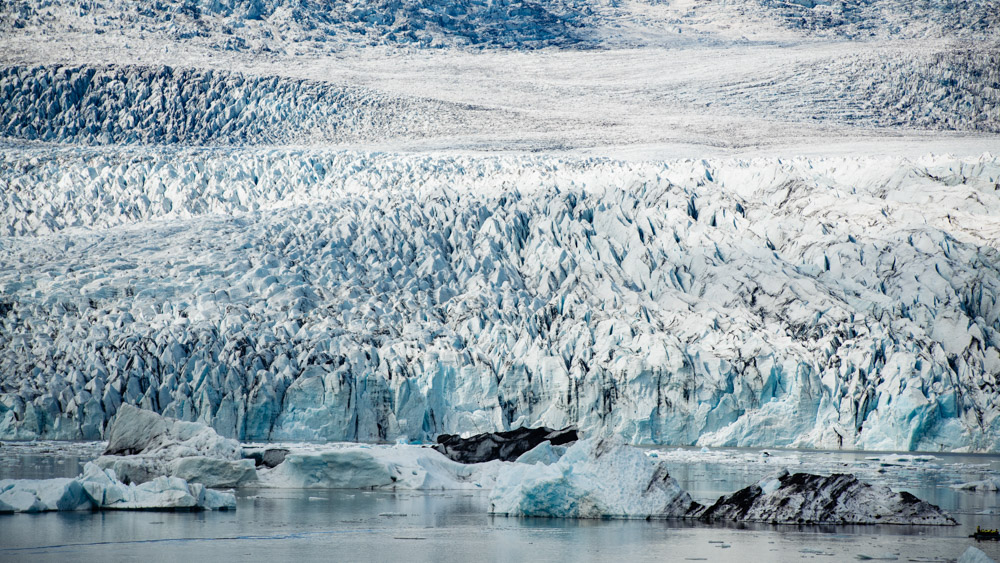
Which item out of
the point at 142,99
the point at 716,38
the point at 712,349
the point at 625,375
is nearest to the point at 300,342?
the point at 625,375

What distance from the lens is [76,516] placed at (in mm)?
7832

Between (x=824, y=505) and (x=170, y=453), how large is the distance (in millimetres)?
6280

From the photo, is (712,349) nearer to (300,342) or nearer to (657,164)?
(300,342)

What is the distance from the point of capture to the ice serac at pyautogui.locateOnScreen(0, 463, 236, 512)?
316 inches

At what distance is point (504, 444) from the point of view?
40.1 ft

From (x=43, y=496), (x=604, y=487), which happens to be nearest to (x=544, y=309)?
(x=604, y=487)

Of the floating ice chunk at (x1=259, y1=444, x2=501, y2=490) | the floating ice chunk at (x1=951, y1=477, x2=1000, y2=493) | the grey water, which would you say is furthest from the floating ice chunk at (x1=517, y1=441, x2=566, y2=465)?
the floating ice chunk at (x1=951, y1=477, x2=1000, y2=493)

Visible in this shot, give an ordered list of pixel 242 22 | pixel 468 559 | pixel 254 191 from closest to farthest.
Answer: pixel 468 559, pixel 254 191, pixel 242 22

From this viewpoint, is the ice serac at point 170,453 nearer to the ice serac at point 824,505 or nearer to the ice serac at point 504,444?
the ice serac at point 504,444

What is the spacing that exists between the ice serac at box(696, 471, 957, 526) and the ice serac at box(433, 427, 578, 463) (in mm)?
4108

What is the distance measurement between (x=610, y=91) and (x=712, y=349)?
27.7 meters

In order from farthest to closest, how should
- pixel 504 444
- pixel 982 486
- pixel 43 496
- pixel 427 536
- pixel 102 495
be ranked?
pixel 504 444 < pixel 982 486 < pixel 102 495 < pixel 43 496 < pixel 427 536

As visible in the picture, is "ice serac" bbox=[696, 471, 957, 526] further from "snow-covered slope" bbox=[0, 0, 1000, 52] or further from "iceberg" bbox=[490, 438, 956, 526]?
"snow-covered slope" bbox=[0, 0, 1000, 52]

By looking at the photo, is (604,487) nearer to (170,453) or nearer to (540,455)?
(540,455)
